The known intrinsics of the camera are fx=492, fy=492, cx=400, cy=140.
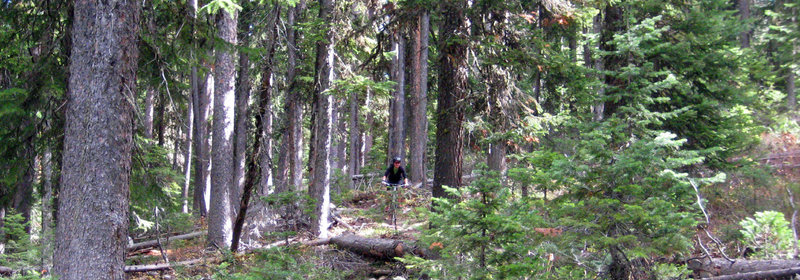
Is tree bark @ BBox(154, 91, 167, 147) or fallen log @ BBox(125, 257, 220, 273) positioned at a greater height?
tree bark @ BBox(154, 91, 167, 147)

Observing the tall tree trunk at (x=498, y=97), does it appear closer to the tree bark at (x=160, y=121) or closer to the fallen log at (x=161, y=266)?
the fallen log at (x=161, y=266)

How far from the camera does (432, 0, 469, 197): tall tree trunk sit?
9156 millimetres

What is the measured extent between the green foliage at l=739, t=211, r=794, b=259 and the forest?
1.5 inches

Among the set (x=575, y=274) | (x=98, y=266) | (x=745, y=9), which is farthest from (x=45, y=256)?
(x=745, y=9)

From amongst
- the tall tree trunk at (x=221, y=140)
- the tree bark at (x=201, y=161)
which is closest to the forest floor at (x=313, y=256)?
the tall tree trunk at (x=221, y=140)

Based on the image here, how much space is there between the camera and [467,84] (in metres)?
9.55

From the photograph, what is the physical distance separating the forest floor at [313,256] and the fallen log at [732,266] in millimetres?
4228

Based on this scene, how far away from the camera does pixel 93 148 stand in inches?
217

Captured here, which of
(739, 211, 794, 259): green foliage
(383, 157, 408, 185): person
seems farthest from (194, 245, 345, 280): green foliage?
(739, 211, 794, 259): green foliage

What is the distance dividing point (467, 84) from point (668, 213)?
5121 millimetres

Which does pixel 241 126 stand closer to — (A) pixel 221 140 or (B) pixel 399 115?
(A) pixel 221 140

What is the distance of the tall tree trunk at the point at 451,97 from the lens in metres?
9.16

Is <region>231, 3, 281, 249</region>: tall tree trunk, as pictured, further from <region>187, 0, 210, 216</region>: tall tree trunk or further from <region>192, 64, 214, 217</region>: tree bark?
<region>187, 0, 210, 216</region>: tall tree trunk

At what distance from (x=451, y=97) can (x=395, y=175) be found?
16.3ft
